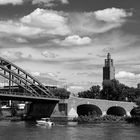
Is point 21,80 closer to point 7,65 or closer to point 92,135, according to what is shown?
point 7,65

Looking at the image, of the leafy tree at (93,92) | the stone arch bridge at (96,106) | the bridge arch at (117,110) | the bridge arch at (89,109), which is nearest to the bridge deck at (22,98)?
the stone arch bridge at (96,106)

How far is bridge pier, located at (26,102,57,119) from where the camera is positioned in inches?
5022

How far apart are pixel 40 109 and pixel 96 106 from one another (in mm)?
18039

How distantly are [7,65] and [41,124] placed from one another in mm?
27487

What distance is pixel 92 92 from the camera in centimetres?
16675

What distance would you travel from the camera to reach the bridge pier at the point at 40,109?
12756 centimetres

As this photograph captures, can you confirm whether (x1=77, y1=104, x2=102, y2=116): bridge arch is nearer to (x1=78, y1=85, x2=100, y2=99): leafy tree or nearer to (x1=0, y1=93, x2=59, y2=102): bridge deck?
(x1=0, y1=93, x2=59, y2=102): bridge deck

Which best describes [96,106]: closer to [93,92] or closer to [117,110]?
[117,110]

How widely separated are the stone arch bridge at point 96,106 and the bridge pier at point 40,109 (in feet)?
20.3

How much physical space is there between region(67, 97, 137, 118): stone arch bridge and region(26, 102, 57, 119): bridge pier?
20.3ft

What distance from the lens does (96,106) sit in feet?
429

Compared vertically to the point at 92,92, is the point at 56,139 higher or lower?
lower

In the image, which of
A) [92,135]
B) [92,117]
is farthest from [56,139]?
[92,117]

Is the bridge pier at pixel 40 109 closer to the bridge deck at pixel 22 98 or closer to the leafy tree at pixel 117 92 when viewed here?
the bridge deck at pixel 22 98
